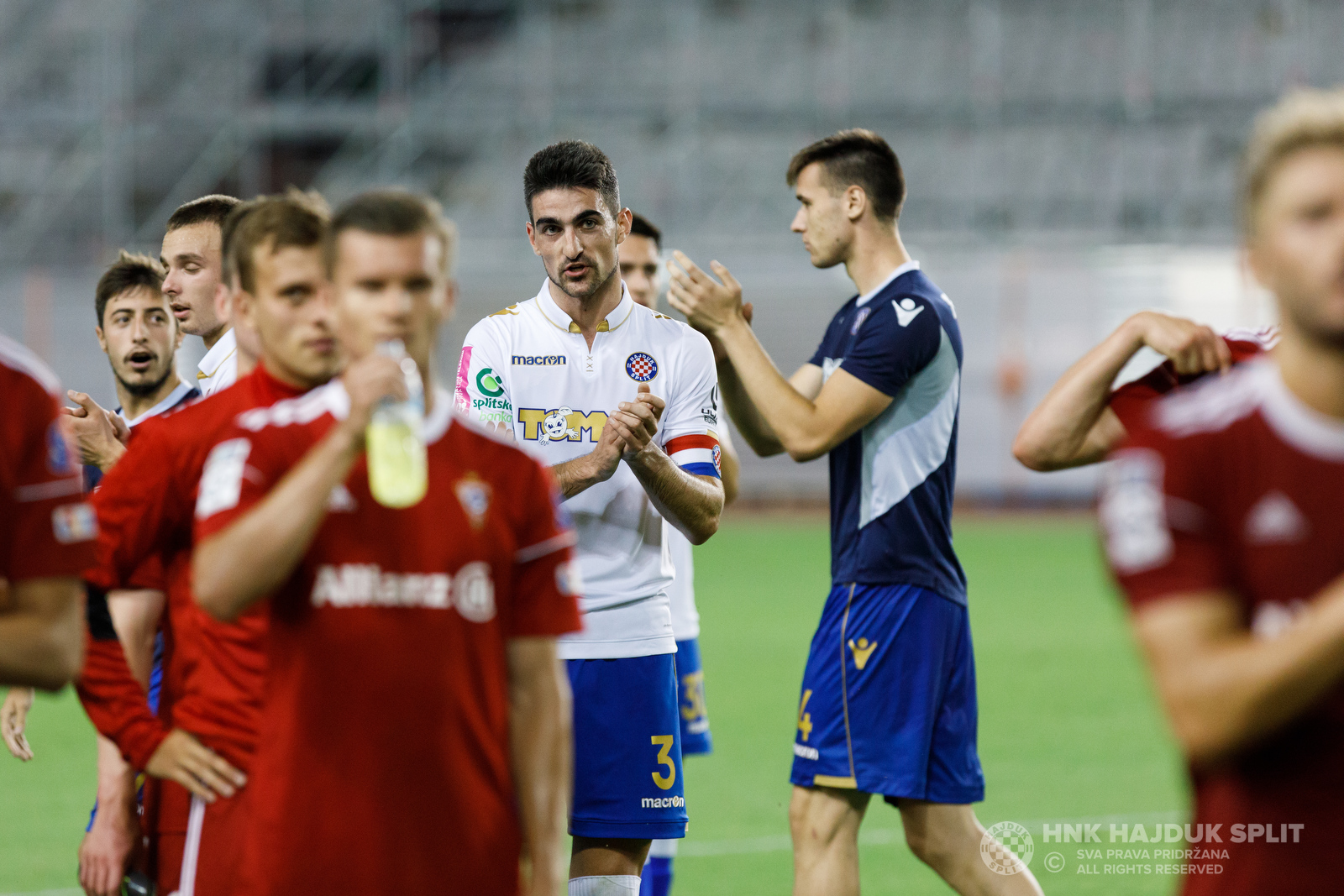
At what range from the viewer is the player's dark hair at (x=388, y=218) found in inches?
102

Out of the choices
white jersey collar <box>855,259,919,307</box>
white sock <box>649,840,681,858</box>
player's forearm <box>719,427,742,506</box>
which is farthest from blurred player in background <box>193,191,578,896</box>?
player's forearm <box>719,427,742,506</box>

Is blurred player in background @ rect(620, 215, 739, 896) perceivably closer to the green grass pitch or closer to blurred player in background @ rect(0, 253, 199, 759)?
the green grass pitch

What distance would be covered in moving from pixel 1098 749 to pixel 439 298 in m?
7.29

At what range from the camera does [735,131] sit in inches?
1046

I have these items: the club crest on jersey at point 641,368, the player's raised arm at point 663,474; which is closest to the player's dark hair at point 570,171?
the club crest on jersey at point 641,368

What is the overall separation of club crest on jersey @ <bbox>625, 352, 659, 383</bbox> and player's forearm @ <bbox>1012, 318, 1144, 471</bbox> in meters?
1.52

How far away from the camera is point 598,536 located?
475cm

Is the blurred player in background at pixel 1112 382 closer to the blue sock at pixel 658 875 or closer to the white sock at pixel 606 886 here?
the white sock at pixel 606 886

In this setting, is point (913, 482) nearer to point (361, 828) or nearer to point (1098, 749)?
point (361, 828)

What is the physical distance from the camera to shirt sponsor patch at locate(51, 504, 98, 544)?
2.66 meters

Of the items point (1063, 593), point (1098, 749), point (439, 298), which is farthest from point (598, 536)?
point (1063, 593)

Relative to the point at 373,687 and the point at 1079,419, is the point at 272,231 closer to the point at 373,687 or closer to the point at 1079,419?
the point at 373,687

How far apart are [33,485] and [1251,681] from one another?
2.05 meters

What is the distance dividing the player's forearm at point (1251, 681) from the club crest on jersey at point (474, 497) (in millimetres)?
1169
